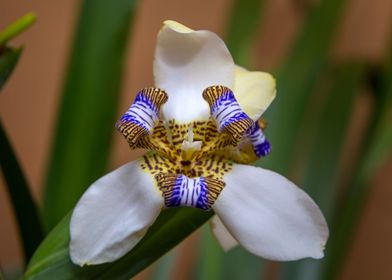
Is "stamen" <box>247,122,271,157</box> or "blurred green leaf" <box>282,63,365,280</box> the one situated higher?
"stamen" <box>247,122,271,157</box>

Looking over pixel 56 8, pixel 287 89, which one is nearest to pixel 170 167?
pixel 287 89

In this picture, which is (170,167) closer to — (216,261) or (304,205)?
(304,205)

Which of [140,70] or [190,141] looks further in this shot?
[140,70]

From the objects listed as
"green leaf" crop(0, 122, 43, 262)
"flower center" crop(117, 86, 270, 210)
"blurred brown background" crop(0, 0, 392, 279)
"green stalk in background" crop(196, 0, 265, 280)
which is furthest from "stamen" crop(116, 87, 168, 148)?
"blurred brown background" crop(0, 0, 392, 279)

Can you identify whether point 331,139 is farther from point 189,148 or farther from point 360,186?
point 189,148

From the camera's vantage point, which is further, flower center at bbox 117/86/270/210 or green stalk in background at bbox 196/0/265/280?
green stalk in background at bbox 196/0/265/280

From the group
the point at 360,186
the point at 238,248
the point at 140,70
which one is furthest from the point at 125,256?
the point at 140,70

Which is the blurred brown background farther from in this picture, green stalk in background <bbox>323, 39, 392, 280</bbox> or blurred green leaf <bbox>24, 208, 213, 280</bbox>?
blurred green leaf <bbox>24, 208, 213, 280</bbox>

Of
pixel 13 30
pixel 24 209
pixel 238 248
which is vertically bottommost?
pixel 238 248
